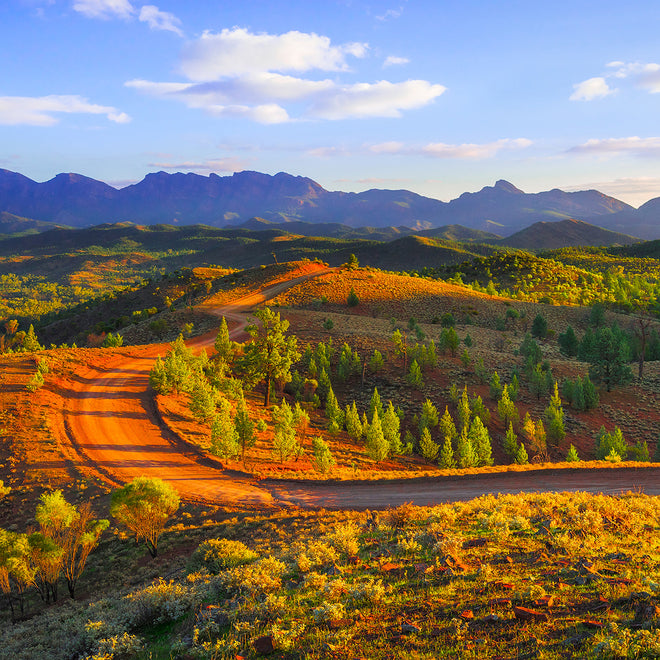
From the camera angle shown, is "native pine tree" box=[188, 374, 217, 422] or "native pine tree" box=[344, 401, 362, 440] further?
"native pine tree" box=[344, 401, 362, 440]

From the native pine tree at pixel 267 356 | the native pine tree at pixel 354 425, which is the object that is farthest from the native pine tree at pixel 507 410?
the native pine tree at pixel 267 356

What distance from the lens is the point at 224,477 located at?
22.3 metres

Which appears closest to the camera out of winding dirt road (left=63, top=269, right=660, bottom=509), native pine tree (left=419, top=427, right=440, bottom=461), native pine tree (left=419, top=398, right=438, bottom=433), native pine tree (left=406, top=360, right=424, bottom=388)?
winding dirt road (left=63, top=269, right=660, bottom=509)

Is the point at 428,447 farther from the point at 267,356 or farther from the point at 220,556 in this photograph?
the point at 220,556

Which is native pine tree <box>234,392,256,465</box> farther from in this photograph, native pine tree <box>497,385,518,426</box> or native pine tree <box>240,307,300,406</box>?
native pine tree <box>497,385,518,426</box>

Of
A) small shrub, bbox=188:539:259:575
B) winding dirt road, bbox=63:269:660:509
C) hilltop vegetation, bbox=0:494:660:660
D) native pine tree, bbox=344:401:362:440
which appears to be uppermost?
hilltop vegetation, bbox=0:494:660:660

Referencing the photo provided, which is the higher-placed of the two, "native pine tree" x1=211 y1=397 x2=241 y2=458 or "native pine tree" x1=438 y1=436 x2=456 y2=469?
"native pine tree" x1=211 y1=397 x2=241 y2=458

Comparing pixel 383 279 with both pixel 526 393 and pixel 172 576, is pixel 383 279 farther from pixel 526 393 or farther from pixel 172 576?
pixel 172 576

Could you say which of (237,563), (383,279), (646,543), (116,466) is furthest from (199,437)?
(383,279)

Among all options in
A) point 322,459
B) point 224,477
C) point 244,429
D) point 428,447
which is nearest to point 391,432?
point 428,447

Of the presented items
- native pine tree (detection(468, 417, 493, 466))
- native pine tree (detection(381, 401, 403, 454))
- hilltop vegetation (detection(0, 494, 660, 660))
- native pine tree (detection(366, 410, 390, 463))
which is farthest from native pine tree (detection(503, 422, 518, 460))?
hilltop vegetation (detection(0, 494, 660, 660))

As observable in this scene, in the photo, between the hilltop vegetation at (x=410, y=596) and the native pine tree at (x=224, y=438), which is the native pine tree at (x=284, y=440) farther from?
the hilltop vegetation at (x=410, y=596)

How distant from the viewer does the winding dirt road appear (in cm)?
1978

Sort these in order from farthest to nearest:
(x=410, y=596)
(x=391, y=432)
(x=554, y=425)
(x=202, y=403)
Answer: (x=554, y=425)
(x=391, y=432)
(x=202, y=403)
(x=410, y=596)
